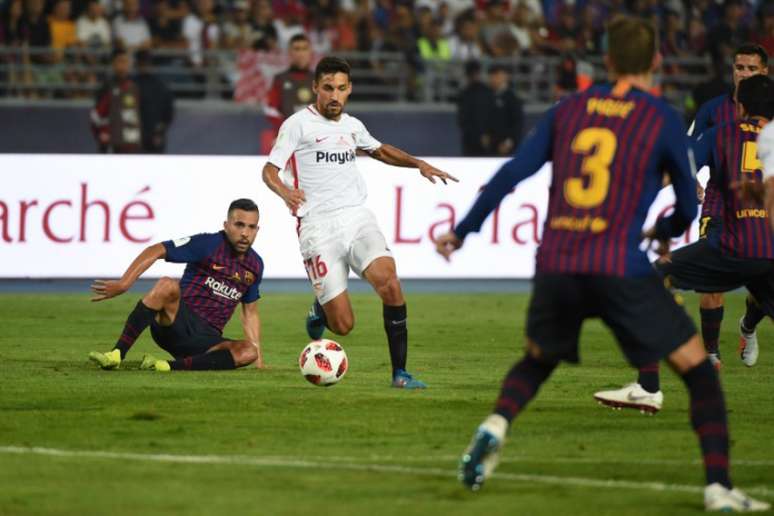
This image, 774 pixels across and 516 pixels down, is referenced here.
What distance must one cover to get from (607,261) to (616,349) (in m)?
6.68

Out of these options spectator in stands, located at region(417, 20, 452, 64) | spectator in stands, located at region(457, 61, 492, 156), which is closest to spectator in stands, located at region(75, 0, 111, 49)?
spectator in stands, located at region(417, 20, 452, 64)

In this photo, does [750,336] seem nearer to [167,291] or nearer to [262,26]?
[167,291]

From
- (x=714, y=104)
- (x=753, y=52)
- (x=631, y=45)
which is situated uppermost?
(x=631, y=45)

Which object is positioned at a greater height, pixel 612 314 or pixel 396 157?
pixel 396 157

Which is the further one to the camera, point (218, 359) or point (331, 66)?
point (218, 359)

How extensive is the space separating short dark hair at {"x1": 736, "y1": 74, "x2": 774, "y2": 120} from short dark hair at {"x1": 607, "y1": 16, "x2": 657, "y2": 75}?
316 centimetres

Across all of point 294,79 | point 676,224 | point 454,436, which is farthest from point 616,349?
point 294,79

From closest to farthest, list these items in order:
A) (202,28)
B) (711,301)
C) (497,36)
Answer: (711,301) < (202,28) < (497,36)

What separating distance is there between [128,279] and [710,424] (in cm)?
490

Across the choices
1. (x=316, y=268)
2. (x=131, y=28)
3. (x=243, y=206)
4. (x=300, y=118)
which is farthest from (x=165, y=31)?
(x=316, y=268)

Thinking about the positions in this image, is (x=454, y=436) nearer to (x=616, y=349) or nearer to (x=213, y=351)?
(x=213, y=351)

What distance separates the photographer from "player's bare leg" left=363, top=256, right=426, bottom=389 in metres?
10.3

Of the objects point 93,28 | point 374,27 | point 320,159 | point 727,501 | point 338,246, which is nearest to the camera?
point 727,501

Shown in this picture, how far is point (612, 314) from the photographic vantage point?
21.5ft
